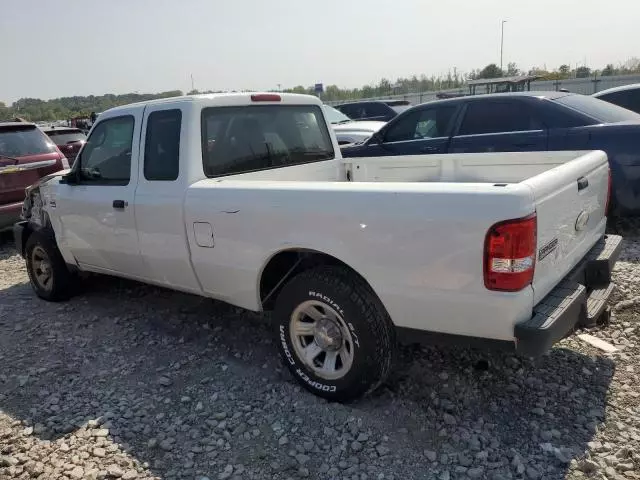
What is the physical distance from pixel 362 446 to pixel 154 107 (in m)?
2.81

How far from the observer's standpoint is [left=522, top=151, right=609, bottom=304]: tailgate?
2539 millimetres

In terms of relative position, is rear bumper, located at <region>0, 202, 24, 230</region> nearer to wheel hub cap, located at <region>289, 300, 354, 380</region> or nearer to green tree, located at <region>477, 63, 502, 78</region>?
wheel hub cap, located at <region>289, 300, 354, 380</region>

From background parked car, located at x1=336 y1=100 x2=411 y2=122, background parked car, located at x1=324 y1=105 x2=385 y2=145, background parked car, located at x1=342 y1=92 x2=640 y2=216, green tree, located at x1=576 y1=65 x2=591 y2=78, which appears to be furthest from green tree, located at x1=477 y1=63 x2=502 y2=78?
background parked car, located at x1=342 y1=92 x2=640 y2=216

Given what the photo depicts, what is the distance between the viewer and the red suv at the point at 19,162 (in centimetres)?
744

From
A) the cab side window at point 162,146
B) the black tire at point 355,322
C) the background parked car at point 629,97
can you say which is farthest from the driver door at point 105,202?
the background parked car at point 629,97

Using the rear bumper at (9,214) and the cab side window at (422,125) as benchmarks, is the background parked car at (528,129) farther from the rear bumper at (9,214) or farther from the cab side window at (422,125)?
the rear bumper at (9,214)

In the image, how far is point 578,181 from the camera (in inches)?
116

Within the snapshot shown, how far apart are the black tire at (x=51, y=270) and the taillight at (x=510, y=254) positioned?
4294 millimetres

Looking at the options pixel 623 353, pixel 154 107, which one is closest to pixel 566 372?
pixel 623 353

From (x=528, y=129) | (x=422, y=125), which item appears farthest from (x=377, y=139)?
(x=528, y=129)

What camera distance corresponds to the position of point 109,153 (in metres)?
4.43

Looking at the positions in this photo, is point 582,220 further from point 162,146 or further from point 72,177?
point 72,177

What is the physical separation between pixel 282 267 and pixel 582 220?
1.81 metres

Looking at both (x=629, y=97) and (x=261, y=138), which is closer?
(x=261, y=138)
